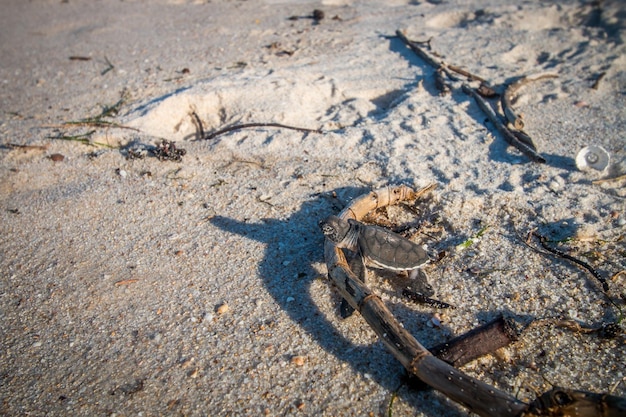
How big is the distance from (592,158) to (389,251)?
1.74 meters

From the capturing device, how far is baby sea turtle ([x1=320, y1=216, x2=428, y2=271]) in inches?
85.0

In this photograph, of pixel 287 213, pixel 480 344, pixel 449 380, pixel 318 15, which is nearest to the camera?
pixel 449 380

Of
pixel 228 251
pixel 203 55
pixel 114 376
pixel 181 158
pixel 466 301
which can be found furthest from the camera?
pixel 203 55

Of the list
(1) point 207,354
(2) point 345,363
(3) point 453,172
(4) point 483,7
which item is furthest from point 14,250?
(4) point 483,7

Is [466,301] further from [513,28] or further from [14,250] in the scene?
[513,28]

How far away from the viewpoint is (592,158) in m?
2.94

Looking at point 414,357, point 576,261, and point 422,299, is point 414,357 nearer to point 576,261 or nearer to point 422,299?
point 422,299

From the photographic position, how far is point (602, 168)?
290cm

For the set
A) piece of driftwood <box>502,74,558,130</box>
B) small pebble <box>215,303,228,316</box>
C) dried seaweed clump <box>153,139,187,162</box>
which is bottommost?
small pebble <box>215,303,228,316</box>

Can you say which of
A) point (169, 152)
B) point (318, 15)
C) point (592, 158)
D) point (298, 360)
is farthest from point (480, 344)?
point (318, 15)

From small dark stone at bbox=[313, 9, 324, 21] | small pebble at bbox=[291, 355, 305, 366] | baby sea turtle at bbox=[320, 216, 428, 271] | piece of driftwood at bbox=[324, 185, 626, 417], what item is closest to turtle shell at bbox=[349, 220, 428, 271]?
baby sea turtle at bbox=[320, 216, 428, 271]

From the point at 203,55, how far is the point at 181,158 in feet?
7.05

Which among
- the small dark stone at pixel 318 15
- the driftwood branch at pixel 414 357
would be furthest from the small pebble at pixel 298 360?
the small dark stone at pixel 318 15

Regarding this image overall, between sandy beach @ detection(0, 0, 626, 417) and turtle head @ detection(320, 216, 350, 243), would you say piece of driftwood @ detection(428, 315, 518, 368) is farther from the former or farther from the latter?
turtle head @ detection(320, 216, 350, 243)
